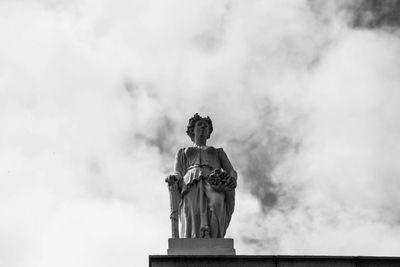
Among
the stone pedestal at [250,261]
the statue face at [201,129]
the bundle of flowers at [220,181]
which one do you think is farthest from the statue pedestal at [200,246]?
the statue face at [201,129]

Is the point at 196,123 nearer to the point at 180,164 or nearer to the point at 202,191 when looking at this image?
the point at 180,164

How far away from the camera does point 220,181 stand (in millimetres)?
19531

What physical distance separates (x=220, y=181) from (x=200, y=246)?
195 centimetres

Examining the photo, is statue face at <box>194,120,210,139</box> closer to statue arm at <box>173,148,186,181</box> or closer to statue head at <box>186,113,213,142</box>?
statue head at <box>186,113,213,142</box>

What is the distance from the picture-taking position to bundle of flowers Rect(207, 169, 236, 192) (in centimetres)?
1952

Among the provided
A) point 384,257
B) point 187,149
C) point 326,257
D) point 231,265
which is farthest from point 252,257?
point 187,149

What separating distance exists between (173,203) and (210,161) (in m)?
1.57

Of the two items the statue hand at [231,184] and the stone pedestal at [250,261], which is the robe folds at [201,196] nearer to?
the statue hand at [231,184]

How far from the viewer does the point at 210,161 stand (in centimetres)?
2025

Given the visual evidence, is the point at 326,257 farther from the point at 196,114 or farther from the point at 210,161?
the point at 196,114

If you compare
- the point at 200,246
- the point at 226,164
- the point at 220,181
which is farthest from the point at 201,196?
the point at 200,246

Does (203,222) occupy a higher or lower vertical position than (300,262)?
higher

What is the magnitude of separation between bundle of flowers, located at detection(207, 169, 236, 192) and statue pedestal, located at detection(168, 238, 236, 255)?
5.15 ft

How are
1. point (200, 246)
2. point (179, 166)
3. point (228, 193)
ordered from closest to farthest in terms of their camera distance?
1. point (200, 246)
2. point (228, 193)
3. point (179, 166)
